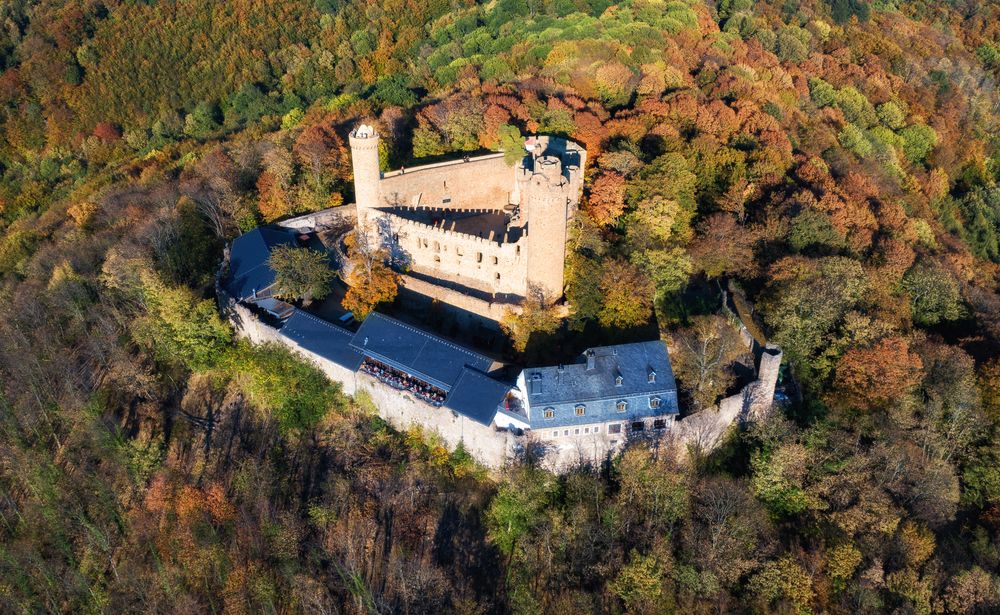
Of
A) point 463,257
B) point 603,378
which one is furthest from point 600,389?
point 463,257

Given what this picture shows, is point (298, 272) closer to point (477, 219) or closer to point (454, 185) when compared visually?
point (454, 185)

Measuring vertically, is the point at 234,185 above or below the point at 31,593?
above

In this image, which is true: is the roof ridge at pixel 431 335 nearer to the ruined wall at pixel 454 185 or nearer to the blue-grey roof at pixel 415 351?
the blue-grey roof at pixel 415 351

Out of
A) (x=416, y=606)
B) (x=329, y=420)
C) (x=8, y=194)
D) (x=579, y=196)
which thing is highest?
(x=8, y=194)

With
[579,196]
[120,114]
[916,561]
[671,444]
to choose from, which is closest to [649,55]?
[579,196]

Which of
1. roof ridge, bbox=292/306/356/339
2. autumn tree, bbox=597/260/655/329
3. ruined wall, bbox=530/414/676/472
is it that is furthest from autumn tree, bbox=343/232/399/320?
ruined wall, bbox=530/414/676/472

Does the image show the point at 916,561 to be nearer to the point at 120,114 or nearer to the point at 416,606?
the point at 416,606
